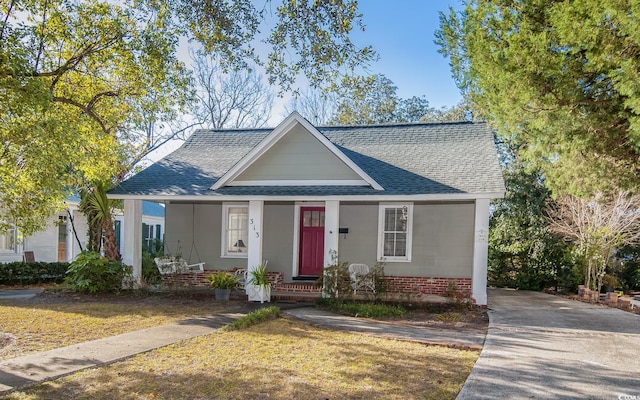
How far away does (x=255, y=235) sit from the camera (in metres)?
11.4

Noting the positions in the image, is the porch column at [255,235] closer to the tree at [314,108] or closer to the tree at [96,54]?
the tree at [96,54]

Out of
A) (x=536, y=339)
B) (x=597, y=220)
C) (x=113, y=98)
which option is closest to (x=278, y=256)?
(x=113, y=98)

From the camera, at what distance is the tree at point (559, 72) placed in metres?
6.28

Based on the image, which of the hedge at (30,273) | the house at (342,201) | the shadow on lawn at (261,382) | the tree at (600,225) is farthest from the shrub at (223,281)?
the tree at (600,225)

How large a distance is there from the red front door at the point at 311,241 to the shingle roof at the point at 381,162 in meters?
1.85

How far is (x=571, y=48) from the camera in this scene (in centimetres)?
676

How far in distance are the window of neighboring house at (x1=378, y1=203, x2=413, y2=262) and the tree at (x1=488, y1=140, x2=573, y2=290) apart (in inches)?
256

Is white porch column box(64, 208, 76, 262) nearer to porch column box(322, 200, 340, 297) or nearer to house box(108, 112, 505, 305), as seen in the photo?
house box(108, 112, 505, 305)

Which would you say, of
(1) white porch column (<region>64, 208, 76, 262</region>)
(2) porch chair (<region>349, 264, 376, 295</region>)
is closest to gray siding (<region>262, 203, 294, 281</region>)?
(2) porch chair (<region>349, 264, 376, 295</region>)

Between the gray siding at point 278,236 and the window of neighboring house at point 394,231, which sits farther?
the gray siding at point 278,236

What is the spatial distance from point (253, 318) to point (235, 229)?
17.3 feet

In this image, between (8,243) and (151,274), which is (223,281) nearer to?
(151,274)

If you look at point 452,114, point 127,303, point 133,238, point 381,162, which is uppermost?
point 452,114

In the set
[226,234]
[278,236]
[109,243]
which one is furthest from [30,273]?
[278,236]
